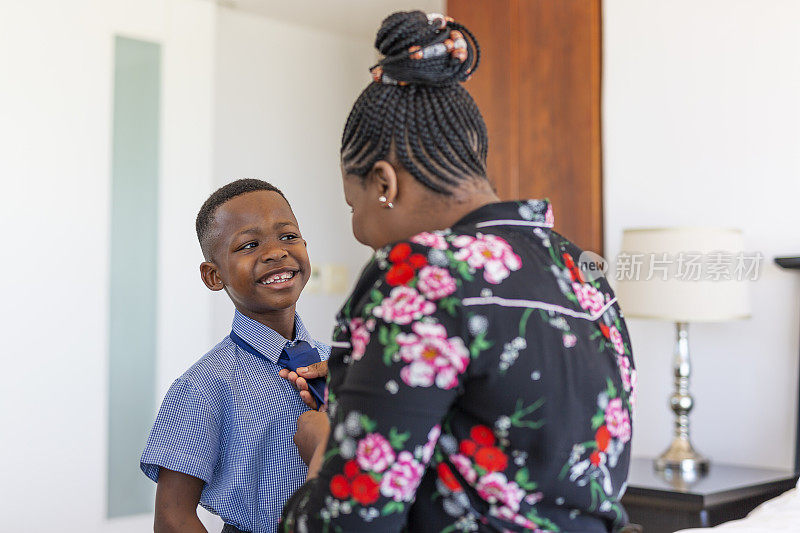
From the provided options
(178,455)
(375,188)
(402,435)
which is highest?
(375,188)

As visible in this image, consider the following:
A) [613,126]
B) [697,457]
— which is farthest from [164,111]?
[697,457]

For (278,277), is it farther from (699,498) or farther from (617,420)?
(699,498)

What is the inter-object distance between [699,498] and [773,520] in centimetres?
55

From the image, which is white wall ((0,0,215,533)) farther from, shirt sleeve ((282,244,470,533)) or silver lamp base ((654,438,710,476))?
shirt sleeve ((282,244,470,533))

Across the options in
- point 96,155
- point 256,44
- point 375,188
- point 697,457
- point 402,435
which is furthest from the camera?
point 256,44

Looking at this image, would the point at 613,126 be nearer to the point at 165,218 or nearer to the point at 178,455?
the point at 165,218

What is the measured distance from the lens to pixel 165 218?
11.5ft

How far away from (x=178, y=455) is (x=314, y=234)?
3.34 meters

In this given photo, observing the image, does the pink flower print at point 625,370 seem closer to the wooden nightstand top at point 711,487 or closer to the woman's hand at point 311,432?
the woman's hand at point 311,432

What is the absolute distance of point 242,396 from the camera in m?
1.23

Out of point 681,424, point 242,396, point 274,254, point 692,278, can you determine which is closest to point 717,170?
point 692,278

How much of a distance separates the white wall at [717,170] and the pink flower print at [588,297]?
209cm

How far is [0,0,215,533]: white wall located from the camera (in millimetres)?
3139

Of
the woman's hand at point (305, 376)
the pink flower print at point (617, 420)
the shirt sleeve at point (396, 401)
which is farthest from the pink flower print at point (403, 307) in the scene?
the woman's hand at point (305, 376)
